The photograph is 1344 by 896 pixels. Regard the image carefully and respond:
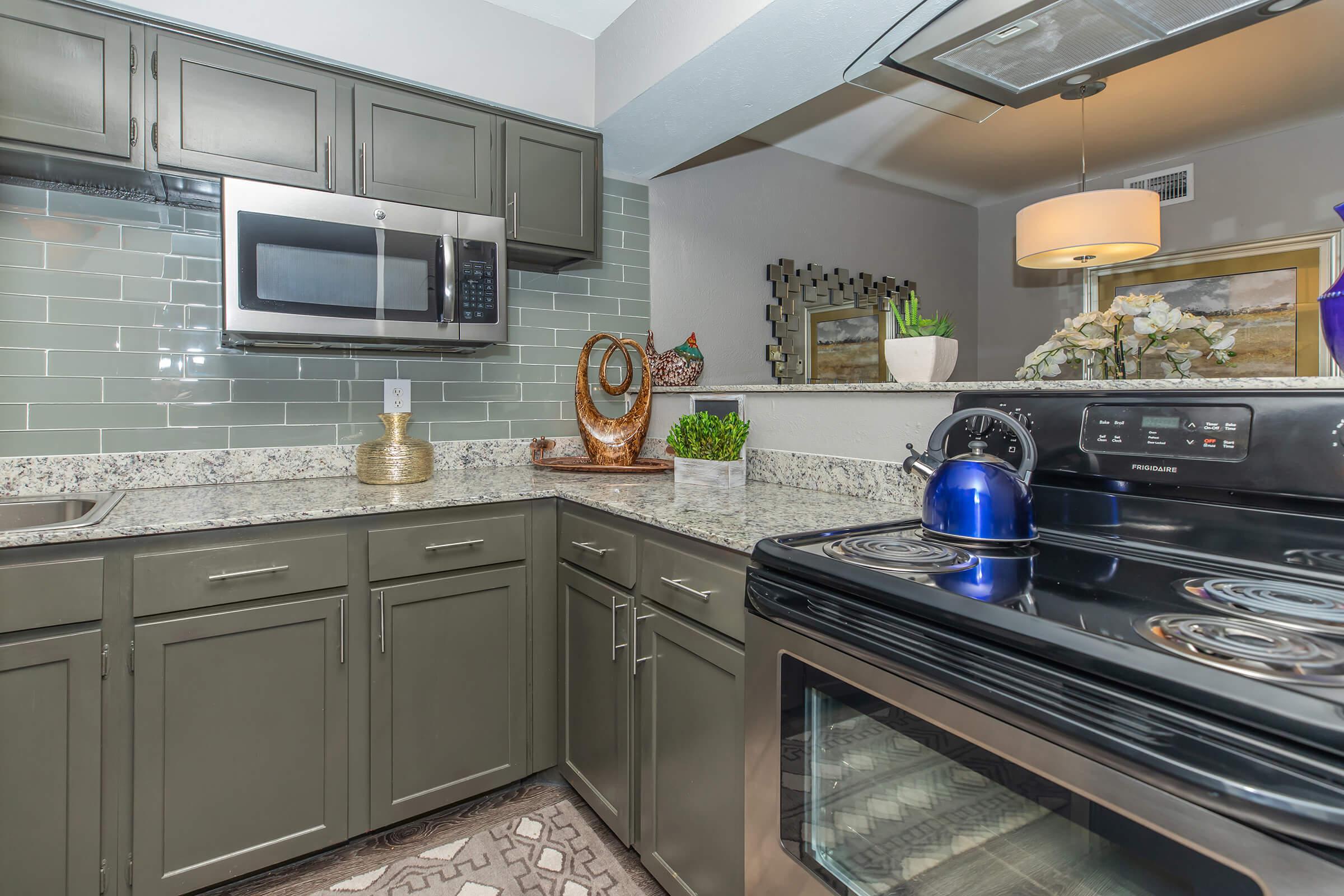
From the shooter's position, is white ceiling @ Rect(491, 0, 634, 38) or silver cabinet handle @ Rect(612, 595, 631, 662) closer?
silver cabinet handle @ Rect(612, 595, 631, 662)

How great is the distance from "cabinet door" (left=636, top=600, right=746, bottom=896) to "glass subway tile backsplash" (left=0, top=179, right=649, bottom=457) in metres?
1.31

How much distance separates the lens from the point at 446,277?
2.04m

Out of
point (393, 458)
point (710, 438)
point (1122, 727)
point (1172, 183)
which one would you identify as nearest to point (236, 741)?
point (393, 458)

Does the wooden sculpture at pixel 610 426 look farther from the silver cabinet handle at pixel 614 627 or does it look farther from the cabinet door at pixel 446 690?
the silver cabinet handle at pixel 614 627

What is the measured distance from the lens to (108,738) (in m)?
1.42

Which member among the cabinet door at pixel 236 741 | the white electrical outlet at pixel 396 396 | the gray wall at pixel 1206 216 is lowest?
the cabinet door at pixel 236 741

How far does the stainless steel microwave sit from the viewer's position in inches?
70.0

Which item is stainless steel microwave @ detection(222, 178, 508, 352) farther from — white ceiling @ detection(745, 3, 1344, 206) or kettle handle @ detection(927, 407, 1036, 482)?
white ceiling @ detection(745, 3, 1344, 206)

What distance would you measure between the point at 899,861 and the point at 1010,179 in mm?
4216

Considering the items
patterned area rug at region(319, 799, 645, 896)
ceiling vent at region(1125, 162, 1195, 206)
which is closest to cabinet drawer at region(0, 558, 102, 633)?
patterned area rug at region(319, 799, 645, 896)

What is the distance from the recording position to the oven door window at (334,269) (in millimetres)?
1788

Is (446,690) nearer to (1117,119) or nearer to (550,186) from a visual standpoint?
(550,186)

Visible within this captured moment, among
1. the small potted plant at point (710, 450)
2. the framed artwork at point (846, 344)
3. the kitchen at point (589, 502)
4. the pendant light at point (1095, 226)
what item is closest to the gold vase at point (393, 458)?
the kitchen at point (589, 502)

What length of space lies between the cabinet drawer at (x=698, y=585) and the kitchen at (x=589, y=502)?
0.04ft
